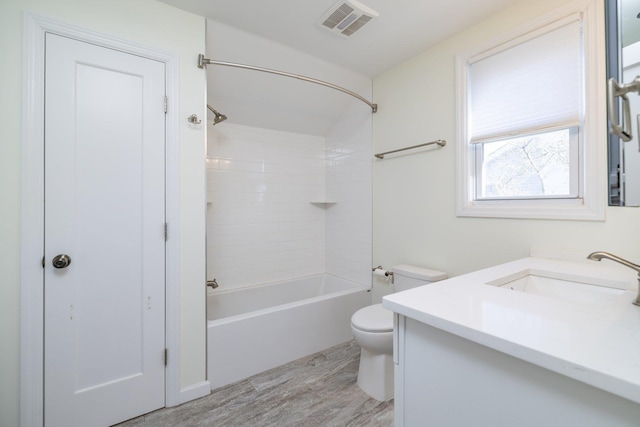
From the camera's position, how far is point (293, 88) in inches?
98.0

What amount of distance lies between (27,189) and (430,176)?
237 cm

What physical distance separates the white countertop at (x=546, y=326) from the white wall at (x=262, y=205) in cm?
216


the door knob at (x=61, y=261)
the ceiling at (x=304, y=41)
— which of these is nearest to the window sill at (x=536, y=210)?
the ceiling at (x=304, y=41)

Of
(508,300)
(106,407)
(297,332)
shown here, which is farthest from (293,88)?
(106,407)

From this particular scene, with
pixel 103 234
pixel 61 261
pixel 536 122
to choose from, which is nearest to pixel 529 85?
pixel 536 122

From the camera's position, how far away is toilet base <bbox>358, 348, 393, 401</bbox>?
1696mm

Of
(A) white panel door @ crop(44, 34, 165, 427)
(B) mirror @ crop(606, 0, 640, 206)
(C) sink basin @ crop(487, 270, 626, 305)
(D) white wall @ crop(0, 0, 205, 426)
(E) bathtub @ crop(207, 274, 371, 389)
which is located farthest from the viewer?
(E) bathtub @ crop(207, 274, 371, 389)

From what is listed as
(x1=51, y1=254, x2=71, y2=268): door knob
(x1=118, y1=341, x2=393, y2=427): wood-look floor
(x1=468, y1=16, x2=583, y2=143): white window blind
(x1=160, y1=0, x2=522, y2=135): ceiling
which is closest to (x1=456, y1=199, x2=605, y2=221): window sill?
(x1=468, y1=16, x2=583, y2=143): white window blind

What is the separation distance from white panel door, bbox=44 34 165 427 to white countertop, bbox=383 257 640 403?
4.82 ft

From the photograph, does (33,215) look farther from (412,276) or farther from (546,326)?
(412,276)

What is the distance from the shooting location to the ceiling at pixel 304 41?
65.2 inches

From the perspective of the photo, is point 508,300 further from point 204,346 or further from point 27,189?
point 27,189

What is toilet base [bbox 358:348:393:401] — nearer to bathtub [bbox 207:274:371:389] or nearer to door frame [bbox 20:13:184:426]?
bathtub [bbox 207:274:371:389]

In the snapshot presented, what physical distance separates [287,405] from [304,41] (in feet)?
8.00
